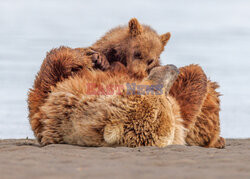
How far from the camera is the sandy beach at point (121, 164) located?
2891mm

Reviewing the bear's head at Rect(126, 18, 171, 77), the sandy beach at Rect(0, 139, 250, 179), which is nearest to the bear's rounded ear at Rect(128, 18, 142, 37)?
the bear's head at Rect(126, 18, 171, 77)

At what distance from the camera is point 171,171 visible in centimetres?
304

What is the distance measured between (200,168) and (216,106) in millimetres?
3037

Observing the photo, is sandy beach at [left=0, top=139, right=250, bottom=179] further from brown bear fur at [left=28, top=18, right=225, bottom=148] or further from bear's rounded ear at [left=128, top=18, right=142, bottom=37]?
bear's rounded ear at [left=128, top=18, right=142, bottom=37]

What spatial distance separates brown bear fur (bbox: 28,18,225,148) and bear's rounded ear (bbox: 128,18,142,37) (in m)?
0.62

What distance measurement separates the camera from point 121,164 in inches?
137

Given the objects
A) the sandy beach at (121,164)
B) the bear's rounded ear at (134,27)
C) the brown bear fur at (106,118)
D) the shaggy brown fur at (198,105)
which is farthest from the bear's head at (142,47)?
the sandy beach at (121,164)

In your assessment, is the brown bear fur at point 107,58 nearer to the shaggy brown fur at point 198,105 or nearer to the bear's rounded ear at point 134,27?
the bear's rounded ear at point 134,27

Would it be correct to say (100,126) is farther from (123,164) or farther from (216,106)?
(216,106)

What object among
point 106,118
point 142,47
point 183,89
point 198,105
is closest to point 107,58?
point 142,47

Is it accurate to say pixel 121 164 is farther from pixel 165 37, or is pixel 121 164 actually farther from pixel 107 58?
pixel 165 37

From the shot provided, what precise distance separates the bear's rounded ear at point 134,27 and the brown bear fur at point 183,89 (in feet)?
2.05

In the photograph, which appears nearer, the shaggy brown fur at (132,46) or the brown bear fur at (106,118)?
the brown bear fur at (106,118)

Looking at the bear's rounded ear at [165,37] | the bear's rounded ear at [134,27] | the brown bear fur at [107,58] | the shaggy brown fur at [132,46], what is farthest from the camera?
the bear's rounded ear at [165,37]
